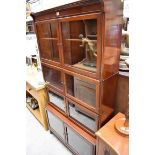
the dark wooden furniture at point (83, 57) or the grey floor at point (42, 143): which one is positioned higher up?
the dark wooden furniture at point (83, 57)

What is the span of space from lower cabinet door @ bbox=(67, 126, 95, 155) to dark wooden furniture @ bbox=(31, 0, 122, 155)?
3 centimetres

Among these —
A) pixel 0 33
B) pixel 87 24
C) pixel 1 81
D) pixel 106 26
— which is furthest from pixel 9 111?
pixel 87 24

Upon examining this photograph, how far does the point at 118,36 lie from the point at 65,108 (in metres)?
0.99

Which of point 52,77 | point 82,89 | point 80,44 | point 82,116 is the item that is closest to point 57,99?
point 52,77

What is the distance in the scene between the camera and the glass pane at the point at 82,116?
4.40 feet

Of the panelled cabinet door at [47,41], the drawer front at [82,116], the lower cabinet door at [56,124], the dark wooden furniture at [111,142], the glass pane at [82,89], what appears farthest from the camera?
the lower cabinet door at [56,124]

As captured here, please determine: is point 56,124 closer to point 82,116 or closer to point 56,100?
point 56,100

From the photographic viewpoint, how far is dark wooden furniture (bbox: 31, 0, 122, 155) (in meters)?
0.95

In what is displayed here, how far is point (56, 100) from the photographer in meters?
1.78

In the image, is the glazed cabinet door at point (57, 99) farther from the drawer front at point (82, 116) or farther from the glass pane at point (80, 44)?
the glass pane at point (80, 44)

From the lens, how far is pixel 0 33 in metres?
0.32

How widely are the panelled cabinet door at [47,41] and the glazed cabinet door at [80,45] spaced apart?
0.60 ft

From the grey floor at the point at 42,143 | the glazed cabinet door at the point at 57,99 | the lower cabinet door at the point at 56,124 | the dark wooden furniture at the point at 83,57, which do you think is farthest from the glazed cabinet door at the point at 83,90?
the grey floor at the point at 42,143
